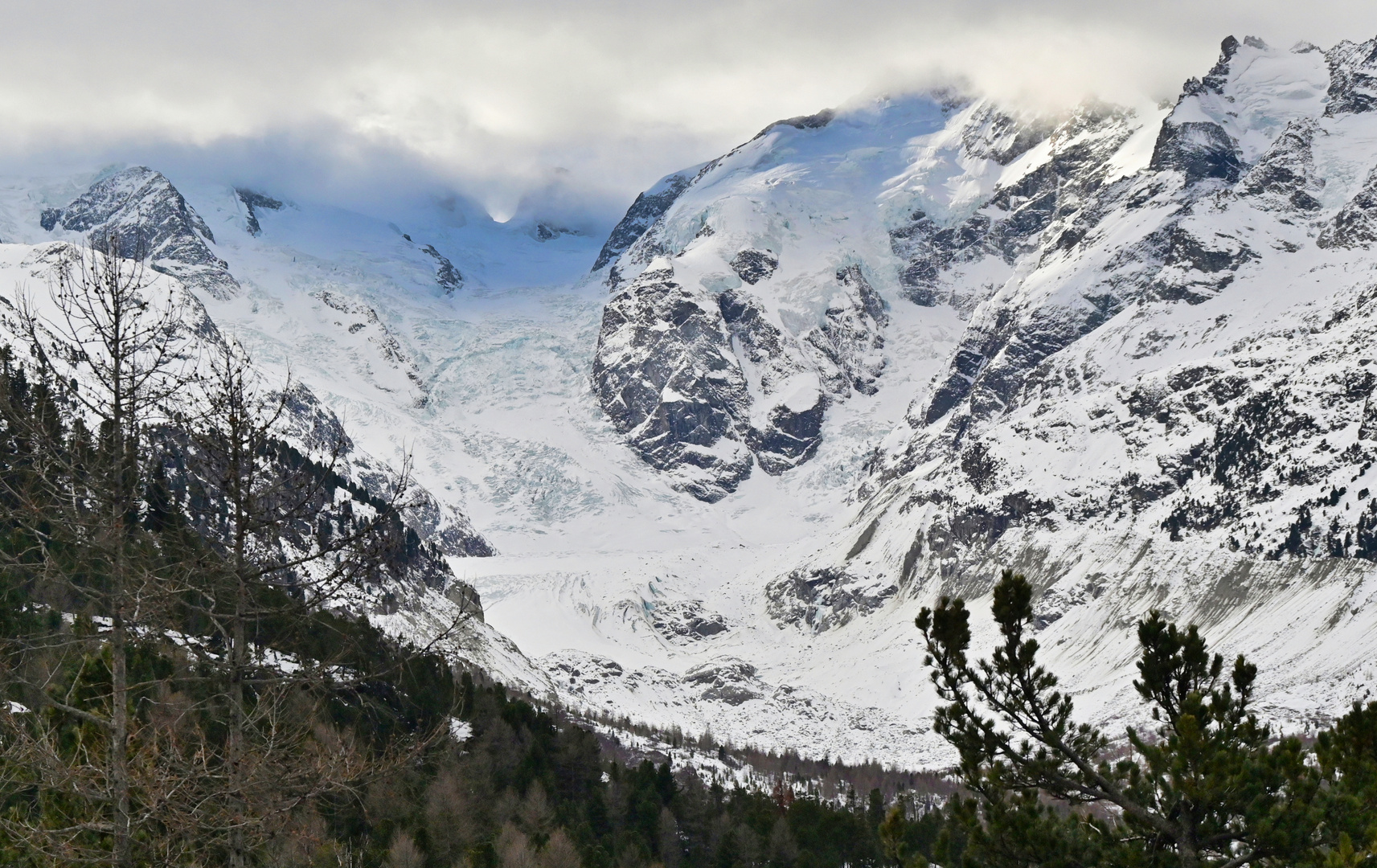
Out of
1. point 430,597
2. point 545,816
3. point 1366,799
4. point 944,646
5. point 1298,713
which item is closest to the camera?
point 1366,799

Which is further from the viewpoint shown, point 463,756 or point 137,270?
point 463,756

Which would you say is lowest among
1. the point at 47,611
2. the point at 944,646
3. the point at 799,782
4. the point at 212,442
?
the point at 799,782

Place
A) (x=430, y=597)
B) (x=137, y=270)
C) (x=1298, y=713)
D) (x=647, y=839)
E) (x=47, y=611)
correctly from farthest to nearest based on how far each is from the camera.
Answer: (x=430, y=597)
(x=1298, y=713)
(x=647, y=839)
(x=47, y=611)
(x=137, y=270)

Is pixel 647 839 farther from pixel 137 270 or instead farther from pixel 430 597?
pixel 430 597

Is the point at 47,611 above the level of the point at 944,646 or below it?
below

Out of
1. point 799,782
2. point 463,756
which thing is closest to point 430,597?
point 799,782

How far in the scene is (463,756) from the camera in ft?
Result: 274

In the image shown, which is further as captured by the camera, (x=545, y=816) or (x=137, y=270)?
(x=545, y=816)

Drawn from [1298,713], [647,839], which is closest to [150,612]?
[647,839]

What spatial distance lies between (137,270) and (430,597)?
593 ft

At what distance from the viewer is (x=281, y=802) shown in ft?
54.4

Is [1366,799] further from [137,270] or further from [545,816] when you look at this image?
[545,816]

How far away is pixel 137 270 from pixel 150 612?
4647 mm

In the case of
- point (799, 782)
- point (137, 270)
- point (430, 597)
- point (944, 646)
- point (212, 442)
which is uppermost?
point (137, 270)
